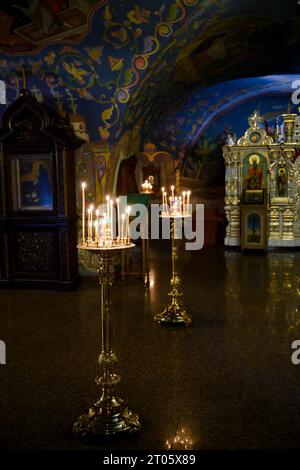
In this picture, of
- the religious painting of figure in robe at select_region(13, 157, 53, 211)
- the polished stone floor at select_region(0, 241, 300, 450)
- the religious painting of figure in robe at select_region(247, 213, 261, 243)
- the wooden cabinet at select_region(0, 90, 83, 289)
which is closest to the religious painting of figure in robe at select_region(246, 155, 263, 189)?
the religious painting of figure in robe at select_region(247, 213, 261, 243)

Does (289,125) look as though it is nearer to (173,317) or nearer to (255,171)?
(255,171)

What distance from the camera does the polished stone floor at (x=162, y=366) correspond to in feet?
9.36

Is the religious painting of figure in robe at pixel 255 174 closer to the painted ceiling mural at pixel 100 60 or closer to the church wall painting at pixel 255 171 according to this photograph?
the church wall painting at pixel 255 171

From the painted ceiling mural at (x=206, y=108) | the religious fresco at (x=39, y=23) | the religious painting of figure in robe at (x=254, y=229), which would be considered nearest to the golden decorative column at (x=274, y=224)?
the religious painting of figure in robe at (x=254, y=229)

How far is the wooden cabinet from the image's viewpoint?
679cm

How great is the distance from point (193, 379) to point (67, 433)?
1.17 m

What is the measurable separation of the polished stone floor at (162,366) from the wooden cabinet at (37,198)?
46 centimetres

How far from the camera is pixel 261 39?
7.88m

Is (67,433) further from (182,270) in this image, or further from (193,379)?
(182,270)

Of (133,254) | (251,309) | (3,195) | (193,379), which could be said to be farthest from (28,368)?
(133,254)

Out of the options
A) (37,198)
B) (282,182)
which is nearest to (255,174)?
(282,182)

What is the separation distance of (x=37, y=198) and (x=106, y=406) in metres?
4.70

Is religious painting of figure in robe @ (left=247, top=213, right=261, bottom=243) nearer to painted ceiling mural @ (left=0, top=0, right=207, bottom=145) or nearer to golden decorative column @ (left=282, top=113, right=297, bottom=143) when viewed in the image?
golden decorative column @ (left=282, top=113, right=297, bottom=143)

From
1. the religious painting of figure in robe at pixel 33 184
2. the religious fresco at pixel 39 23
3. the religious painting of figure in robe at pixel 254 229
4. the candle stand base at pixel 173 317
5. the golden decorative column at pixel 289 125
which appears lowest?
the candle stand base at pixel 173 317
